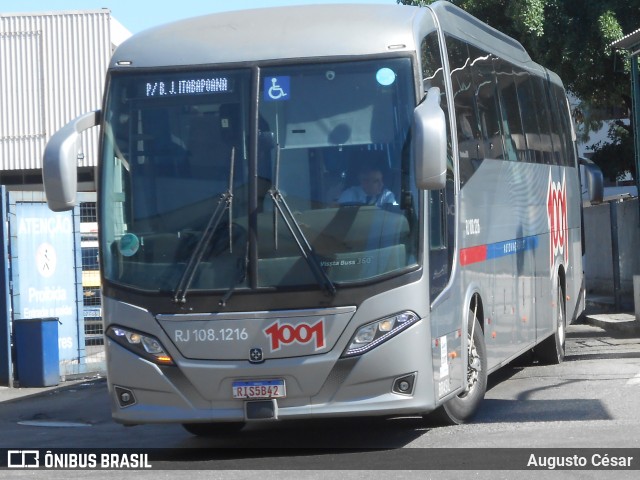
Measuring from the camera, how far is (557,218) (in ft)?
49.3

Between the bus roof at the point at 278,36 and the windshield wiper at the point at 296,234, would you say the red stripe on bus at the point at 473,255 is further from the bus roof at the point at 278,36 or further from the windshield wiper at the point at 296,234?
the bus roof at the point at 278,36

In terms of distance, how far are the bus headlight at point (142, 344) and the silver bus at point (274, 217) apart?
1cm

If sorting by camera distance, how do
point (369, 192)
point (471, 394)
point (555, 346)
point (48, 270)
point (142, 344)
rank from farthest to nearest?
1. point (48, 270)
2. point (555, 346)
3. point (471, 394)
4. point (142, 344)
5. point (369, 192)

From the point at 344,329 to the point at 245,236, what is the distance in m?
0.99

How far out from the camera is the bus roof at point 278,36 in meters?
8.72

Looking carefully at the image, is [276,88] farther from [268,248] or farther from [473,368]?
[473,368]

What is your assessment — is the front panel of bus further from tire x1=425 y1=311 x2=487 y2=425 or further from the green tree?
the green tree

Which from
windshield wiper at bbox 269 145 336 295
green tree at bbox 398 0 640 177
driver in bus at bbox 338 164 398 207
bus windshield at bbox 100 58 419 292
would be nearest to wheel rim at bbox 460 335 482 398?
bus windshield at bbox 100 58 419 292

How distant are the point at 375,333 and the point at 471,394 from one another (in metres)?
2.18

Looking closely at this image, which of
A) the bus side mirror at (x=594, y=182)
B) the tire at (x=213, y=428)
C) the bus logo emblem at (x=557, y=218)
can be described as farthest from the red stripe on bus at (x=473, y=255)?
the bus side mirror at (x=594, y=182)

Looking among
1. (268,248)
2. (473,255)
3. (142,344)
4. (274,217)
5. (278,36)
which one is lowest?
(142,344)

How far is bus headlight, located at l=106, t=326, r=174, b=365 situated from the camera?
27.9 ft

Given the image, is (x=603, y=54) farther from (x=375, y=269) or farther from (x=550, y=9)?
(x=375, y=269)

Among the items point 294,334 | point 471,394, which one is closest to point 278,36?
point 294,334
